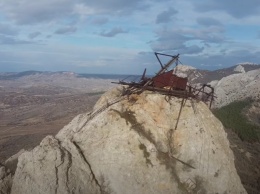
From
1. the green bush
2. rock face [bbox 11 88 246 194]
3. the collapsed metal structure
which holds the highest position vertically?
the collapsed metal structure

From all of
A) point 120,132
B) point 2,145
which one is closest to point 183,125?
point 120,132

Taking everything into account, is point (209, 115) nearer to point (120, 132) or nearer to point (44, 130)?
point (120, 132)

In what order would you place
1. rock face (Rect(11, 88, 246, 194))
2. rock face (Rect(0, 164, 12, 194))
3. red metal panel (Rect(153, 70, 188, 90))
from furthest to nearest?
red metal panel (Rect(153, 70, 188, 90)), rock face (Rect(0, 164, 12, 194)), rock face (Rect(11, 88, 246, 194))

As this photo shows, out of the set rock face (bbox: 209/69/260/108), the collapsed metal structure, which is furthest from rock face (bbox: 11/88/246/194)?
rock face (bbox: 209/69/260/108)

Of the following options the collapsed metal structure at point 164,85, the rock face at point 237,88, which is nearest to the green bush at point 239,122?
the rock face at point 237,88

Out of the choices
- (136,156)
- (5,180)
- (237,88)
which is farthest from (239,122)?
(5,180)

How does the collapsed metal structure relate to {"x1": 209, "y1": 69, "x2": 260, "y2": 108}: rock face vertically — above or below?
above

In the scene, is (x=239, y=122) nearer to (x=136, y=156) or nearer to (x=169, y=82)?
(x=169, y=82)

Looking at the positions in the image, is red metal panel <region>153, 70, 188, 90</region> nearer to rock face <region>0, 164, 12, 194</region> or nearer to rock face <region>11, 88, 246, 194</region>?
rock face <region>11, 88, 246, 194</region>
